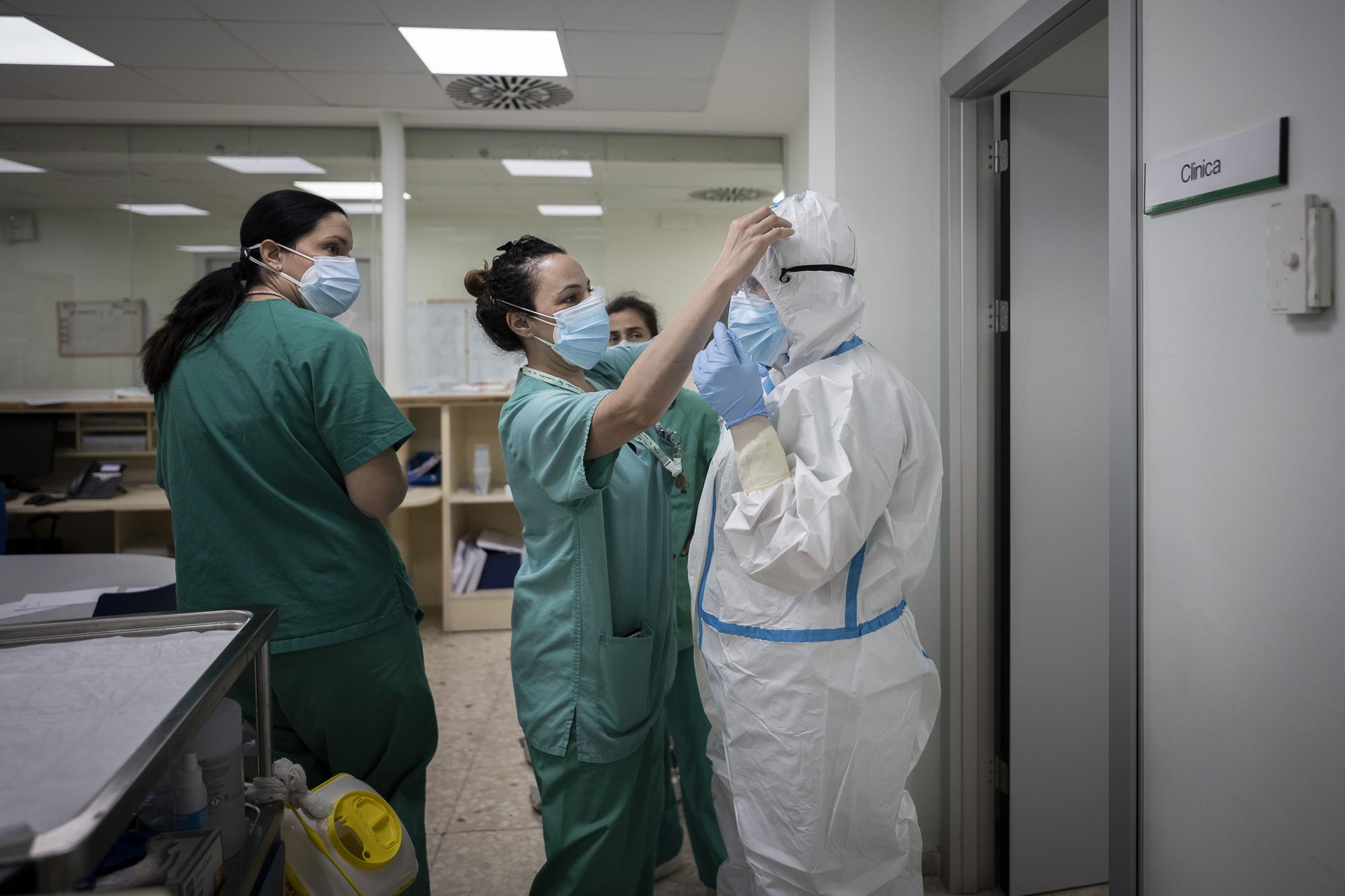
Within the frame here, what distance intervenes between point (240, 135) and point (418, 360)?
1539 millimetres

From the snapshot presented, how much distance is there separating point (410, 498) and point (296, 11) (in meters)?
2.12

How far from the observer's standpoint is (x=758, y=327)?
1.45 meters

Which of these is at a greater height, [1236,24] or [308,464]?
[1236,24]

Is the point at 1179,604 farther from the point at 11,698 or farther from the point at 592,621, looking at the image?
the point at 11,698

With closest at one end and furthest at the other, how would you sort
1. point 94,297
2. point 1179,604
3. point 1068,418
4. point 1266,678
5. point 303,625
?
point 1266,678 < point 1179,604 < point 303,625 < point 1068,418 < point 94,297

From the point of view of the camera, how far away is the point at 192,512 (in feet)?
4.44

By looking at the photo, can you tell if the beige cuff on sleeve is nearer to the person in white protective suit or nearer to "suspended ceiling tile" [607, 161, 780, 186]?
the person in white protective suit

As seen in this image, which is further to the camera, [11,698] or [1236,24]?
[1236,24]

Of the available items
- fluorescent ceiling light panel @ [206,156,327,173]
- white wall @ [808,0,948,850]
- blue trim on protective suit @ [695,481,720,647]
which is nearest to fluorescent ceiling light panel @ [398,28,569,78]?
fluorescent ceiling light panel @ [206,156,327,173]

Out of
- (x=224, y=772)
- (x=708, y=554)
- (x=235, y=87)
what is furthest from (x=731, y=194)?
(x=224, y=772)

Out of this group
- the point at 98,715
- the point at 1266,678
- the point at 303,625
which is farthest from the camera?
the point at 303,625

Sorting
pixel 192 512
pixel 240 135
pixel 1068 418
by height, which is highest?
pixel 240 135

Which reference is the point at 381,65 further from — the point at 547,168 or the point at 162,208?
the point at 162,208

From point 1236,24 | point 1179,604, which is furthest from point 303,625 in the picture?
point 1236,24
